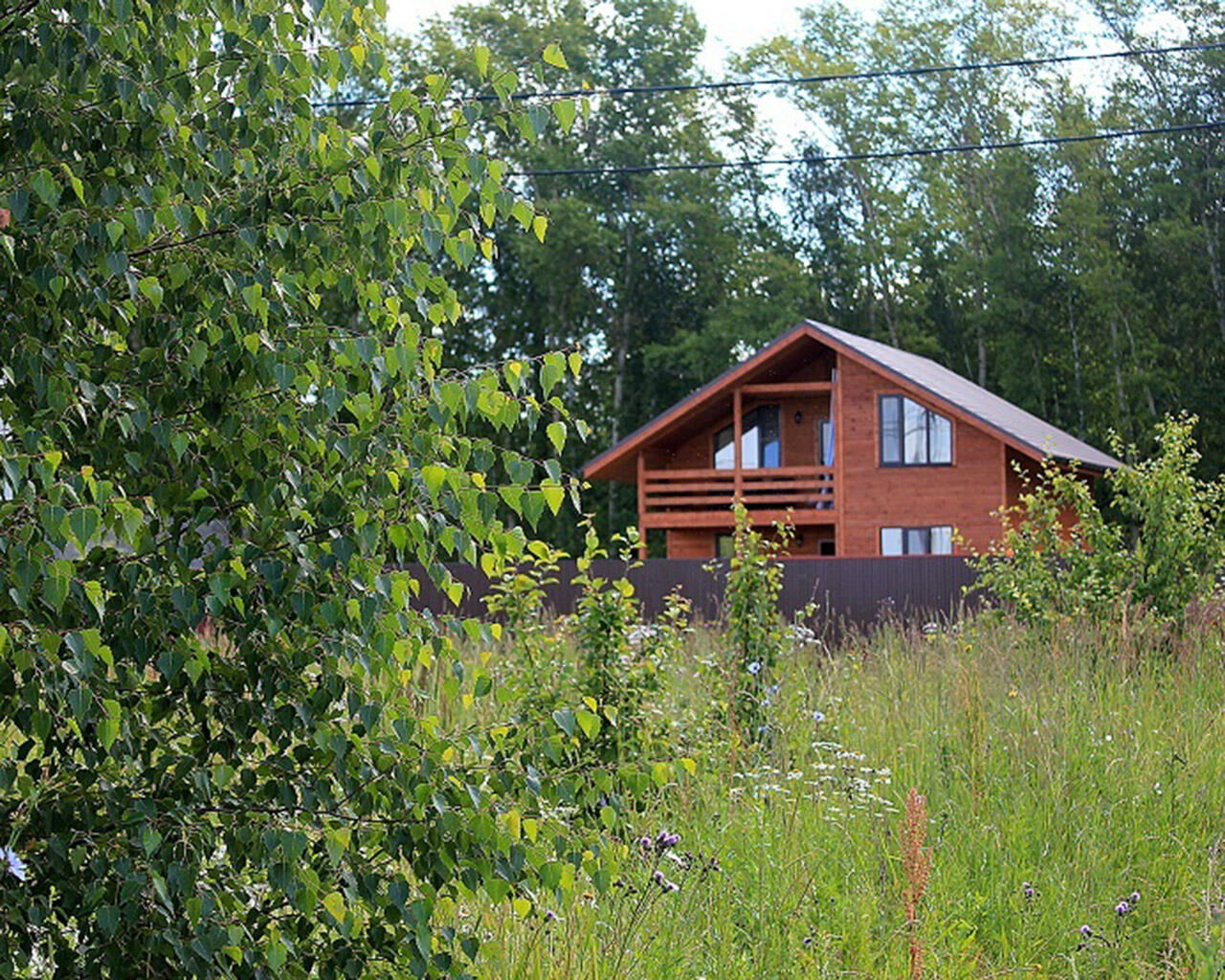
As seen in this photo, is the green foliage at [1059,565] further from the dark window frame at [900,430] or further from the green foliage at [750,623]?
the dark window frame at [900,430]

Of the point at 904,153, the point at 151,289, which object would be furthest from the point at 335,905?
the point at 904,153

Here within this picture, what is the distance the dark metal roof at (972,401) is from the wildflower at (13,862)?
25030mm

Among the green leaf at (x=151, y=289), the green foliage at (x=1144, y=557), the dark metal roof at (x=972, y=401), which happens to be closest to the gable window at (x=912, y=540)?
the dark metal roof at (x=972, y=401)

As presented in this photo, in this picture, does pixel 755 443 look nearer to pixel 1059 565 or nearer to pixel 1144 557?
pixel 1059 565

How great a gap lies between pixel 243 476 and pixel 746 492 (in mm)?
28711

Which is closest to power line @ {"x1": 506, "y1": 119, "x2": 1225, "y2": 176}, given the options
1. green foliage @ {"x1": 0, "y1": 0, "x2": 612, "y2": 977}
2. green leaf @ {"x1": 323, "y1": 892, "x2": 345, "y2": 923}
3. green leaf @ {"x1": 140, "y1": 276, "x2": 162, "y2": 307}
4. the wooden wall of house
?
the wooden wall of house

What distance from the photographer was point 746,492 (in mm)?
32031

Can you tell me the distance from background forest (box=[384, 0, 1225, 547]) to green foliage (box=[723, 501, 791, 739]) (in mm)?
34247

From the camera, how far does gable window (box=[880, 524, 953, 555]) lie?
99.9ft

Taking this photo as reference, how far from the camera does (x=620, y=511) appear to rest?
46.3 metres

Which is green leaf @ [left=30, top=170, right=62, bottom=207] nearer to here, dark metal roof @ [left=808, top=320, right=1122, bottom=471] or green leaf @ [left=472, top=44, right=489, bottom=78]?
green leaf @ [left=472, top=44, right=489, bottom=78]

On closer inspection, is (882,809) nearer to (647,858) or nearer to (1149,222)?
(647,858)

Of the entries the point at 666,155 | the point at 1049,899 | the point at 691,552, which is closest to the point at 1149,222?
the point at 666,155

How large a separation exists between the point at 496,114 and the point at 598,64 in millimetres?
46141
